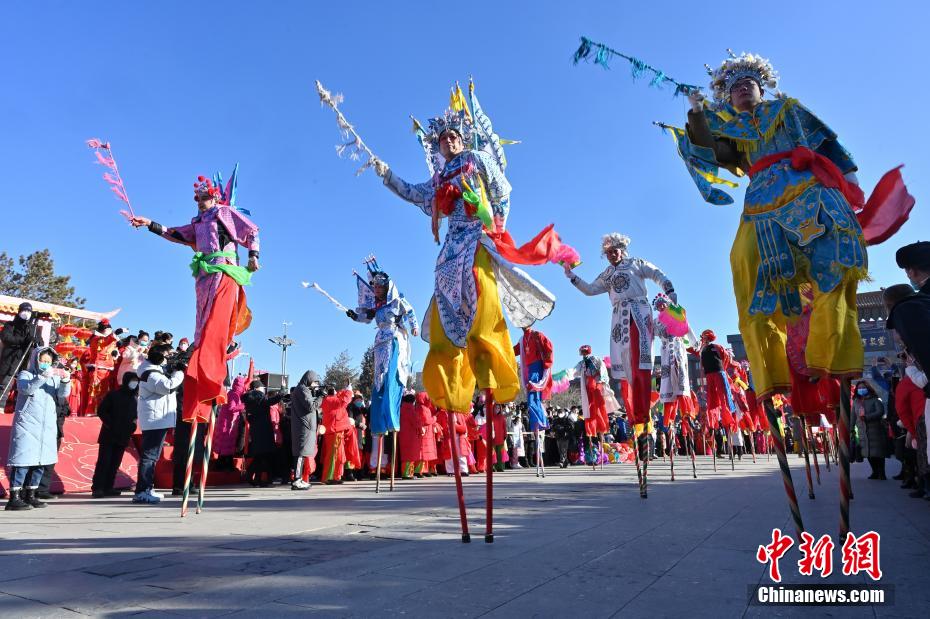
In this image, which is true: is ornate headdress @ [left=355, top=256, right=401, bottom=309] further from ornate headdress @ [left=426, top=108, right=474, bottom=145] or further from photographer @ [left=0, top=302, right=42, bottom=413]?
photographer @ [left=0, top=302, right=42, bottom=413]

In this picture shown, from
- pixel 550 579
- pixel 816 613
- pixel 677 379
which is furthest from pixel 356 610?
pixel 677 379

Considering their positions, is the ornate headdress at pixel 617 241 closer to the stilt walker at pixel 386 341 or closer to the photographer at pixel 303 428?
the stilt walker at pixel 386 341

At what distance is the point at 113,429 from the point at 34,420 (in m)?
1.21

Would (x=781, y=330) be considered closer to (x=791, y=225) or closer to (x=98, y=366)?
(x=791, y=225)

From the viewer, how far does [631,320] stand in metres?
6.80

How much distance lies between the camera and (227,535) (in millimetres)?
3719

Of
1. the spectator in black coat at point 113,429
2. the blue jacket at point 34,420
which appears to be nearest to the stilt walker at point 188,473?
the blue jacket at point 34,420

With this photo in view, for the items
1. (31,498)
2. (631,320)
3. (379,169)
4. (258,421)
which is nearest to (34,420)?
(31,498)

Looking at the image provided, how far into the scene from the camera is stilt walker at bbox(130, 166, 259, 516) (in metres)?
5.19

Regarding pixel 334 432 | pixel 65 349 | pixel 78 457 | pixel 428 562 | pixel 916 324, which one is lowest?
pixel 428 562

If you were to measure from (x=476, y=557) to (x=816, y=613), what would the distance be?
4.84 feet

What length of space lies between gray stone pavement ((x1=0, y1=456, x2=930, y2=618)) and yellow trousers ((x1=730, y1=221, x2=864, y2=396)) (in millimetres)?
917

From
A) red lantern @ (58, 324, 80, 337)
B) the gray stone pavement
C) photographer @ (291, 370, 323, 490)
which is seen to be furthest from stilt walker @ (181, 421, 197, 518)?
red lantern @ (58, 324, 80, 337)

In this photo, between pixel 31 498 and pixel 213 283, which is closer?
pixel 213 283
